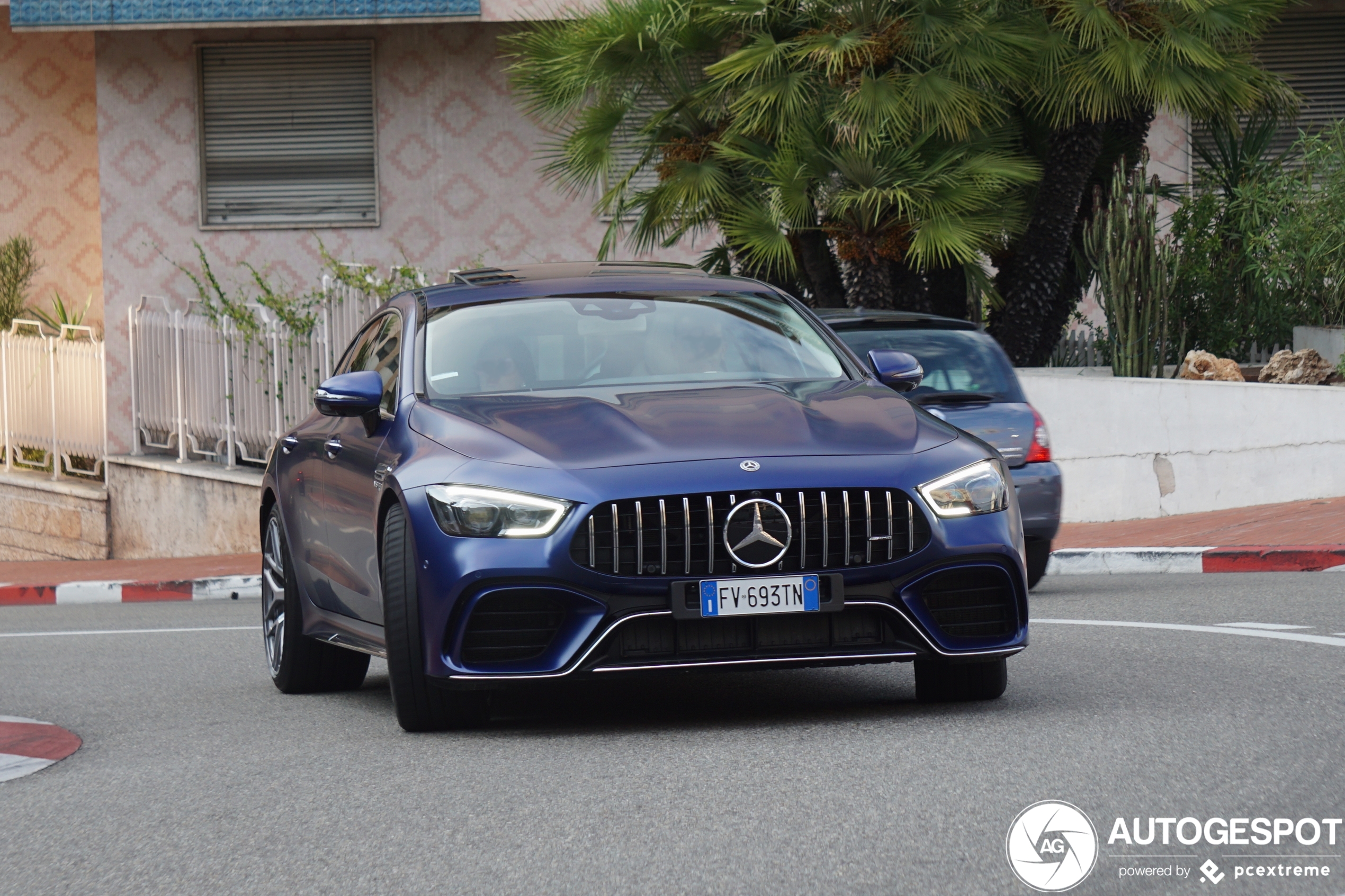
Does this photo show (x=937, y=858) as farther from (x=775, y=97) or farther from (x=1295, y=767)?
(x=775, y=97)

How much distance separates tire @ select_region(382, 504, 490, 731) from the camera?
19.8 feet

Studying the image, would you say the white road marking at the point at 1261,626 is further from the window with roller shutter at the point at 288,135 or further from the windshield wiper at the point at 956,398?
the window with roller shutter at the point at 288,135

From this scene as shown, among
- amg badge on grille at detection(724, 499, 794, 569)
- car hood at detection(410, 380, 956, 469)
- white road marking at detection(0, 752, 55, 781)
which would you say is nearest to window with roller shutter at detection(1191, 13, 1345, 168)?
car hood at detection(410, 380, 956, 469)

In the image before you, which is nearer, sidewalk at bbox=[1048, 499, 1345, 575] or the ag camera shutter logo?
the ag camera shutter logo

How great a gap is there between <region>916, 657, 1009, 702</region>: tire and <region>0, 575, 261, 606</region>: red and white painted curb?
28.8ft

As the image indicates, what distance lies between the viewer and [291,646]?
7812 millimetres

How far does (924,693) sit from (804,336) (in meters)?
1.58

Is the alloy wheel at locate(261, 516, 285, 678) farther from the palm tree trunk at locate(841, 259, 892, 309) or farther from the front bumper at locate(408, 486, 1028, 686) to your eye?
the palm tree trunk at locate(841, 259, 892, 309)

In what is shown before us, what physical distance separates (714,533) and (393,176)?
16789 millimetres

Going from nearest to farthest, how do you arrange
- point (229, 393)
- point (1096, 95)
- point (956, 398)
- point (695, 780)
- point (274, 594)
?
point (695, 780)
point (274, 594)
point (956, 398)
point (1096, 95)
point (229, 393)

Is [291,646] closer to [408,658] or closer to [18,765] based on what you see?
[18,765]

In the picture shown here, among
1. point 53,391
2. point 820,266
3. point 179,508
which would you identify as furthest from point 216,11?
point 820,266

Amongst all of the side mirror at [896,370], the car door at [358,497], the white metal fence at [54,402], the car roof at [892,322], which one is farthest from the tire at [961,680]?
the white metal fence at [54,402]

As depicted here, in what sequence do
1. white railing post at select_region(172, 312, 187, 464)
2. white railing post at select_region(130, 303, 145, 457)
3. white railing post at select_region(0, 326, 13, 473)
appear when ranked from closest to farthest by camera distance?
white railing post at select_region(172, 312, 187, 464), white railing post at select_region(130, 303, 145, 457), white railing post at select_region(0, 326, 13, 473)
